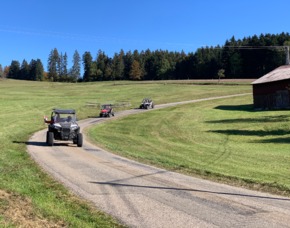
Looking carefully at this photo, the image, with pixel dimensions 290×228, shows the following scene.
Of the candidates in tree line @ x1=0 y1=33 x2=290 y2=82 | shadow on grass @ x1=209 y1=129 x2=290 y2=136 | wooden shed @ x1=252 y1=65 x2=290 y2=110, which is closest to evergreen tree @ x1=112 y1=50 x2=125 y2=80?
tree line @ x1=0 y1=33 x2=290 y2=82

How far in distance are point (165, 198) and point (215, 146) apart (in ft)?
53.2

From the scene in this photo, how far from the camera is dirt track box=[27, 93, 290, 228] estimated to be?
8.00 m

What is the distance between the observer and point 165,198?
9930 millimetres

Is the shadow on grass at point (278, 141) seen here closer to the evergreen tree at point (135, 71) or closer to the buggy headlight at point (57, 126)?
the buggy headlight at point (57, 126)

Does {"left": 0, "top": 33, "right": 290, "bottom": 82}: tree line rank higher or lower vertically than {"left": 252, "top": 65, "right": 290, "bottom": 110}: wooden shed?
higher

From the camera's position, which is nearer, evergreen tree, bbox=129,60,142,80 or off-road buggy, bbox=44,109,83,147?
off-road buggy, bbox=44,109,83,147

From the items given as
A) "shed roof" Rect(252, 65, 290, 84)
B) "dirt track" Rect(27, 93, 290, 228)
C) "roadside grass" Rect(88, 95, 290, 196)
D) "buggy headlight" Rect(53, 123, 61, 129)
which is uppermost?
"shed roof" Rect(252, 65, 290, 84)

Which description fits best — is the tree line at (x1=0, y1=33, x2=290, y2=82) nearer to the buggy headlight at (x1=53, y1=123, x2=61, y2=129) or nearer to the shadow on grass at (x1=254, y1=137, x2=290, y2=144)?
the shadow on grass at (x1=254, y1=137, x2=290, y2=144)

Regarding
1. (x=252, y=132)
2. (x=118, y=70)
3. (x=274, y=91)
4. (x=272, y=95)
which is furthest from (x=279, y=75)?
(x=118, y=70)

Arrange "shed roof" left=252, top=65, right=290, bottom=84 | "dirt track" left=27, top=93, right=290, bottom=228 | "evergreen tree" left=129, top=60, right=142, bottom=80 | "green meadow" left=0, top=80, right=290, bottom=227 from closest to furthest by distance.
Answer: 1. "dirt track" left=27, top=93, right=290, bottom=228
2. "green meadow" left=0, top=80, right=290, bottom=227
3. "shed roof" left=252, top=65, right=290, bottom=84
4. "evergreen tree" left=129, top=60, right=142, bottom=80

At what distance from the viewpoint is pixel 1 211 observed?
7652mm

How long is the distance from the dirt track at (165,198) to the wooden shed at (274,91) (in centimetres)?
4548

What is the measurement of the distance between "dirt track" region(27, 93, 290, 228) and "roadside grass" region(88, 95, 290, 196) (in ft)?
4.74

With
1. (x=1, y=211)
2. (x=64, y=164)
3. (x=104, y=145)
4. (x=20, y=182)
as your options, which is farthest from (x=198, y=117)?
(x=1, y=211)
